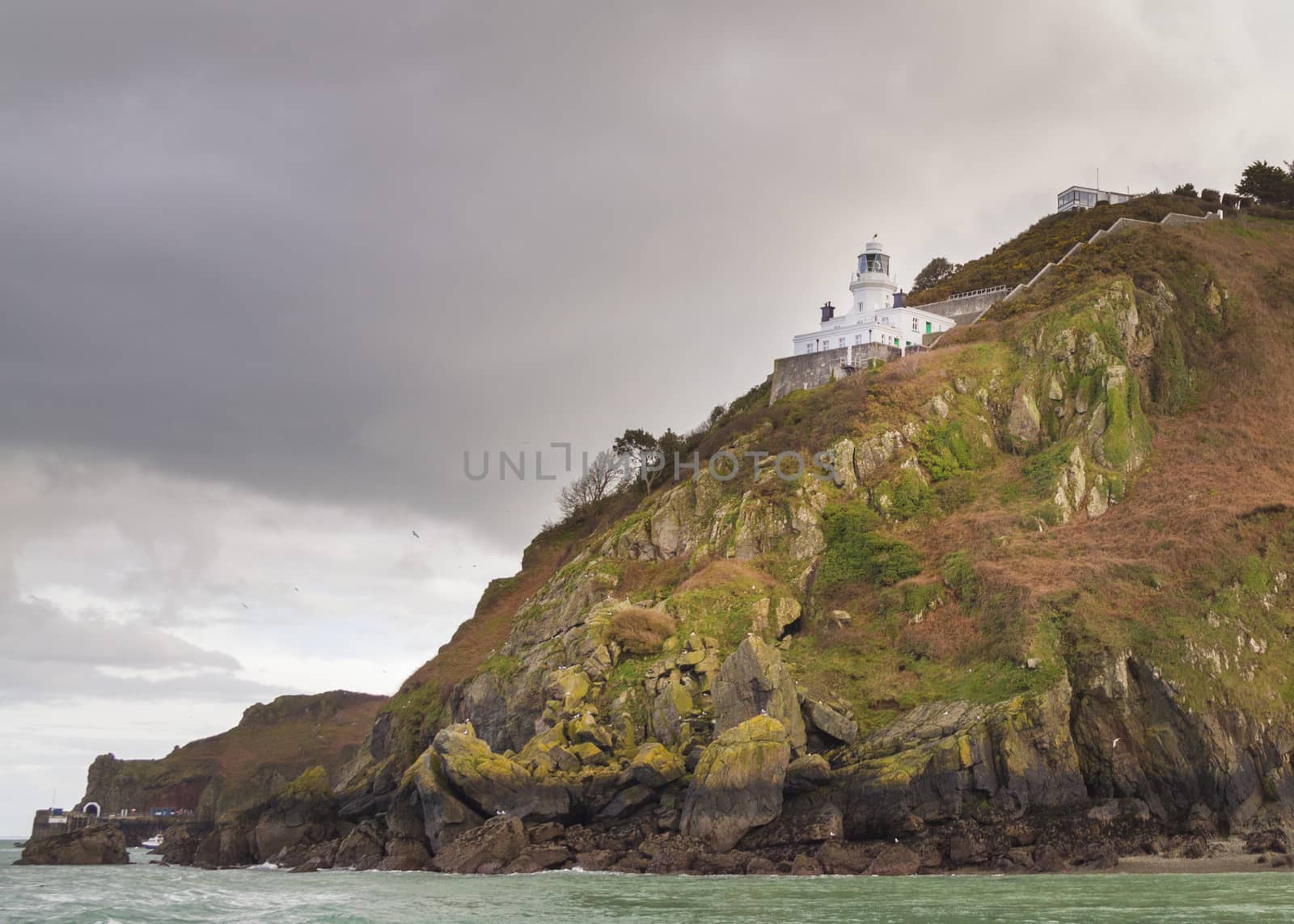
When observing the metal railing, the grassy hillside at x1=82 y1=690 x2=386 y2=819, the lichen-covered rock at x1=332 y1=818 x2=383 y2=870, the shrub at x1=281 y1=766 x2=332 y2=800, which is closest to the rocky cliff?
the lichen-covered rock at x1=332 y1=818 x2=383 y2=870

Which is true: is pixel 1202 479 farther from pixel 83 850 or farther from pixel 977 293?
pixel 83 850

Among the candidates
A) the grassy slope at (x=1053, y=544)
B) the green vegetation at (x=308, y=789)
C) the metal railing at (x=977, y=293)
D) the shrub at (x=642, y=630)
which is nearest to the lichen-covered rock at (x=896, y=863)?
the grassy slope at (x=1053, y=544)

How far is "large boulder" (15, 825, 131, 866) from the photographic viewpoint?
200 feet

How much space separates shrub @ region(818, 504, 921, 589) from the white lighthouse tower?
914 inches

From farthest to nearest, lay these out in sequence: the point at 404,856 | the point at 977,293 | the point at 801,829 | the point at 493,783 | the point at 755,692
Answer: the point at 977,293, the point at 404,856, the point at 493,783, the point at 755,692, the point at 801,829

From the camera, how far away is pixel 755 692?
45.7 m

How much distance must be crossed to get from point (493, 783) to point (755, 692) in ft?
34.1

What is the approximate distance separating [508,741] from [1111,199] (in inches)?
3059

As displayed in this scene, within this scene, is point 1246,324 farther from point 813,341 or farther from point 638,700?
point 638,700

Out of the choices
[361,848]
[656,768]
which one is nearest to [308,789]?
[361,848]

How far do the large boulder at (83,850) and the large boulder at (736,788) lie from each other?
3437 centimetres

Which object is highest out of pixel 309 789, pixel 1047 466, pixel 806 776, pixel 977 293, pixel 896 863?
pixel 977 293

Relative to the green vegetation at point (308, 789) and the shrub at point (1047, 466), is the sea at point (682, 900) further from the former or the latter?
the shrub at point (1047, 466)

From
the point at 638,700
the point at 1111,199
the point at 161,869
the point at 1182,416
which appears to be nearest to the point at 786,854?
the point at 638,700
